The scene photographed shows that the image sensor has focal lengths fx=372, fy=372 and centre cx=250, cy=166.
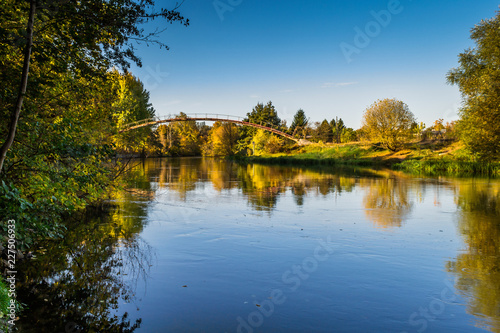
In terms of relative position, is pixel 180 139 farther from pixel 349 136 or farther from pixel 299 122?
pixel 349 136

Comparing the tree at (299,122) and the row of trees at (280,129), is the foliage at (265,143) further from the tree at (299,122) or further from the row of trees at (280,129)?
the tree at (299,122)

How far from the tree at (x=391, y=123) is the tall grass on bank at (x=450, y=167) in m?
8.04

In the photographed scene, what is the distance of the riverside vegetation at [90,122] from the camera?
19.3ft

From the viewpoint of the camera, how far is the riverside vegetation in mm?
5879

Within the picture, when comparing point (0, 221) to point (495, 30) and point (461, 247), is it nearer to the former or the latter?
point (461, 247)

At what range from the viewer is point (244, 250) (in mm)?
9172

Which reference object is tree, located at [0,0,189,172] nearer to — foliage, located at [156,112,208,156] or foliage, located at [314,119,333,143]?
foliage, located at [314,119,333,143]

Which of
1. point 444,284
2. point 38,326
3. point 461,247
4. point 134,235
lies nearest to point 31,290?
point 38,326

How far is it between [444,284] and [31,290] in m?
7.39

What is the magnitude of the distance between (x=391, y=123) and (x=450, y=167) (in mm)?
16760

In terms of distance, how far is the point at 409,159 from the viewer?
45.9m

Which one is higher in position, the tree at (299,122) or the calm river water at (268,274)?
the tree at (299,122)

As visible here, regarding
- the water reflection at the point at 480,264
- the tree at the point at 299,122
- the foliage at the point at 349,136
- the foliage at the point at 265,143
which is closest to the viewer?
the water reflection at the point at 480,264

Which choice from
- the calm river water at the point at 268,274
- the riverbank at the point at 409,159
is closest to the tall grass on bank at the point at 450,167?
the riverbank at the point at 409,159
